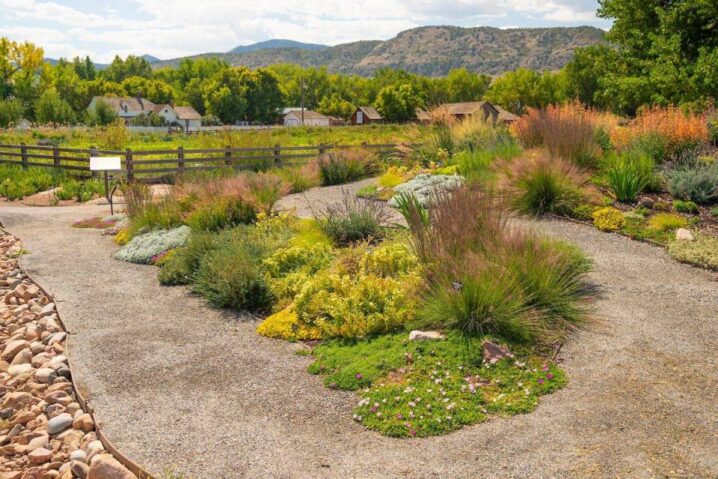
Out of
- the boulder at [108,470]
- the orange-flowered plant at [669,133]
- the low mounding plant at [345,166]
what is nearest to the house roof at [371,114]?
the low mounding plant at [345,166]

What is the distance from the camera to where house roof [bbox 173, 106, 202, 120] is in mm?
95206

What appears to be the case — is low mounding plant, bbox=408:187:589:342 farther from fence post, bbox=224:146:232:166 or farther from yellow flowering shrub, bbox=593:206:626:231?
fence post, bbox=224:146:232:166

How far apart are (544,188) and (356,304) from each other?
5.26m

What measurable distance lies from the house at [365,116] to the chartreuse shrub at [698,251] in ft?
299

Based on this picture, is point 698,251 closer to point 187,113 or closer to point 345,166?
point 345,166

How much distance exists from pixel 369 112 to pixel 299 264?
9682 cm

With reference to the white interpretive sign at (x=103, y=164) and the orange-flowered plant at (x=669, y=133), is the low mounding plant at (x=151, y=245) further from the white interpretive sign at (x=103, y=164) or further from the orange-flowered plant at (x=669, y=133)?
the orange-flowered plant at (x=669, y=133)

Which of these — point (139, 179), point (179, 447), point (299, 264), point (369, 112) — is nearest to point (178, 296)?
point (299, 264)

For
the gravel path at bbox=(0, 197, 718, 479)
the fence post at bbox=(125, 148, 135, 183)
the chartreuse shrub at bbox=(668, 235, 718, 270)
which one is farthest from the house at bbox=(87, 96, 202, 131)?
the gravel path at bbox=(0, 197, 718, 479)

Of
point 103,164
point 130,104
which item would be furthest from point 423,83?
point 103,164

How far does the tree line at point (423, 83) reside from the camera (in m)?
18.6

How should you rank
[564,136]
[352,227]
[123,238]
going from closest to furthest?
[352,227] → [123,238] → [564,136]

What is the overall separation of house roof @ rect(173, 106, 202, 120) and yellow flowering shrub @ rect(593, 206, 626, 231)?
92.5 meters

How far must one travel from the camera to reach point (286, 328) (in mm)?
6207
